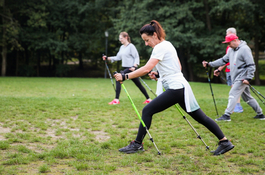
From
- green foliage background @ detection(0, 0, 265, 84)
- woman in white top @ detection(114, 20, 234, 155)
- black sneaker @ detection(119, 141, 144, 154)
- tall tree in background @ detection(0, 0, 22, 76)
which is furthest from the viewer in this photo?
tall tree in background @ detection(0, 0, 22, 76)

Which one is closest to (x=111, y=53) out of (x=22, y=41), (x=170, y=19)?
(x=22, y=41)

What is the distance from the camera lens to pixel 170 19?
80.5ft

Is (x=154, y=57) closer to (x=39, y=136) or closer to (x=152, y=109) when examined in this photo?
(x=152, y=109)

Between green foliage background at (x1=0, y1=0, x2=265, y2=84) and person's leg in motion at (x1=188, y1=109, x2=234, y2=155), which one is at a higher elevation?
green foliage background at (x1=0, y1=0, x2=265, y2=84)

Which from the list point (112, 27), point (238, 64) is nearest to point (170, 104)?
point (238, 64)

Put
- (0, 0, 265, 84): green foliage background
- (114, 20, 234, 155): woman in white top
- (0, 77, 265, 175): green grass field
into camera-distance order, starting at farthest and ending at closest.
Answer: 1. (0, 0, 265, 84): green foliage background
2. (114, 20, 234, 155): woman in white top
3. (0, 77, 265, 175): green grass field

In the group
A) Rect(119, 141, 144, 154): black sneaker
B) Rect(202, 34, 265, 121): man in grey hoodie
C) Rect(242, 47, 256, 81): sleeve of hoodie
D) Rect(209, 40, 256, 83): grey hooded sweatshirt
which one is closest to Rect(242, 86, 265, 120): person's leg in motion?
Rect(202, 34, 265, 121): man in grey hoodie

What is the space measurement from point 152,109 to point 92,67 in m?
36.0

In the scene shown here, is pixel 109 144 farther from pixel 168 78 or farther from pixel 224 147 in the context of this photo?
pixel 224 147

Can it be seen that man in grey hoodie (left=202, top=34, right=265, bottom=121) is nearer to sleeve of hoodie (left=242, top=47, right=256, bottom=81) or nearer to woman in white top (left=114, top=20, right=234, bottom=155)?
sleeve of hoodie (left=242, top=47, right=256, bottom=81)

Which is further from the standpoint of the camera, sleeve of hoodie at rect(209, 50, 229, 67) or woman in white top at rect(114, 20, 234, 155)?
sleeve of hoodie at rect(209, 50, 229, 67)

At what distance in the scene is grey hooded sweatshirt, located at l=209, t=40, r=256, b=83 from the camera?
6.75m

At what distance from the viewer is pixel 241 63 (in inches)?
270

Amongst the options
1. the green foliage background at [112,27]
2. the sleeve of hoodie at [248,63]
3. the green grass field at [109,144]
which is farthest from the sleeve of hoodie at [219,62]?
the green foliage background at [112,27]
